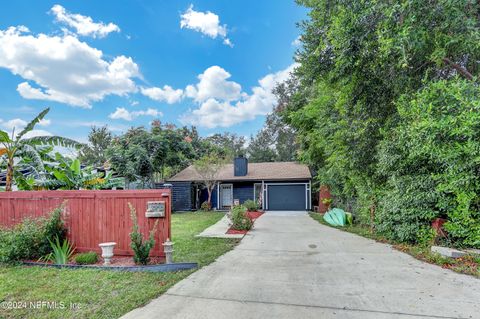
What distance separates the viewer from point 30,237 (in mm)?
5348

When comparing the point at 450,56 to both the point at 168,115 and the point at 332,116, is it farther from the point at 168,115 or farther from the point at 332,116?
the point at 168,115

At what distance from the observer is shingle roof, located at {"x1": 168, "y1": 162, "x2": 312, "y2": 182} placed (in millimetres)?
18344

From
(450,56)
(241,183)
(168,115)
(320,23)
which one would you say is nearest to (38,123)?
(320,23)

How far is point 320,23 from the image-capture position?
6.85 m

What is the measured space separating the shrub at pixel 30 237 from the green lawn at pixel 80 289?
286 millimetres

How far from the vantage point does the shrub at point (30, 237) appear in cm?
528

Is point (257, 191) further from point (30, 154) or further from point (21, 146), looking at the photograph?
point (21, 146)

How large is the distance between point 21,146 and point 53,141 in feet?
2.81

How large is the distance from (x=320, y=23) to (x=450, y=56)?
3.18 metres

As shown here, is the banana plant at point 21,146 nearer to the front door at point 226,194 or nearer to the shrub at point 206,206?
the shrub at point 206,206

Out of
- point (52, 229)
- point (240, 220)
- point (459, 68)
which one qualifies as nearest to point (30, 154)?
point (52, 229)

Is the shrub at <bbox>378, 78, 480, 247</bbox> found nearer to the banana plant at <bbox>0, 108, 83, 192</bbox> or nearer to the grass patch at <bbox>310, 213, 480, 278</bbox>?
the grass patch at <bbox>310, 213, 480, 278</bbox>

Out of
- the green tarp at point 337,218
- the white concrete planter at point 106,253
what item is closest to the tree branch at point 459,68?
the green tarp at point 337,218

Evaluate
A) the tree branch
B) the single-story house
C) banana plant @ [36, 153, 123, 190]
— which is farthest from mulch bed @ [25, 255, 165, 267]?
the single-story house
